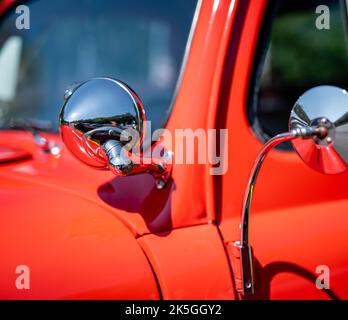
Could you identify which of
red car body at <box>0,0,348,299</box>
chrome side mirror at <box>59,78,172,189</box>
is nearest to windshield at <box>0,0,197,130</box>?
red car body at <box>0,0,348,299</box>

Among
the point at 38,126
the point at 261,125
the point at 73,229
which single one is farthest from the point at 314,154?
the point at 38,126

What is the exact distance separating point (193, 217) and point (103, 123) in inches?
11.6

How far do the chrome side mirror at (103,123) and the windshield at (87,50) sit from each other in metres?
0.35

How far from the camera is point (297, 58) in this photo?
15.8 ft

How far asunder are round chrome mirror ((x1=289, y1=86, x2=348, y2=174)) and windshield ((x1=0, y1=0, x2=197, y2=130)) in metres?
0.45

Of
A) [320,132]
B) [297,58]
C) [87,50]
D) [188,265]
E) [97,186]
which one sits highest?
[297,58]

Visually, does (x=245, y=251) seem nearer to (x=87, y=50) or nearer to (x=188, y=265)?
(x=188, y=265)

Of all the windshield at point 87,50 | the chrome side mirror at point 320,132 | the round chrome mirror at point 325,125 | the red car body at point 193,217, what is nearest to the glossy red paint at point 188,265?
the red car body at point 193,217

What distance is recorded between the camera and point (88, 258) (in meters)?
1.03

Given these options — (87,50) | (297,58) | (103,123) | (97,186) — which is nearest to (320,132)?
(103,123)

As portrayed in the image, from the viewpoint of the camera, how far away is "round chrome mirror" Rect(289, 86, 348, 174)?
0.95 m

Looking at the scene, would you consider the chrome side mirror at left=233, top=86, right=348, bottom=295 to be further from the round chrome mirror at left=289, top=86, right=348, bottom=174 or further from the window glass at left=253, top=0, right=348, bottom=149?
the window glass at left=253, top=0, right=348, bottom=149

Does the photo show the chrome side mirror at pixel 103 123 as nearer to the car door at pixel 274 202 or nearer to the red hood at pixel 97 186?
the red hood at pixel 97 186

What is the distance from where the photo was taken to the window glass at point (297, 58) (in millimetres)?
1832
